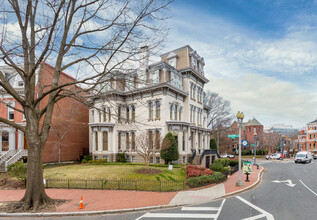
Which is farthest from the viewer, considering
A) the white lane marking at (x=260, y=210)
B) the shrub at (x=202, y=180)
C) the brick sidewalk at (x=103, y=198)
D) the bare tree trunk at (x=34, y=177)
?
the shrub at (x=202, y=180)

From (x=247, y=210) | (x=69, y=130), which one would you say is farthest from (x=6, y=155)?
(x=247, y=210)

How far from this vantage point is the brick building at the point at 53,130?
25359 mm

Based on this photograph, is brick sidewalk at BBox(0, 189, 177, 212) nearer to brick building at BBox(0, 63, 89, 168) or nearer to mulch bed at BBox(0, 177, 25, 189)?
mulch bed at BBox(0, 177, 25, 189)

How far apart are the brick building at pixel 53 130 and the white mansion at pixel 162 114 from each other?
3355 mm

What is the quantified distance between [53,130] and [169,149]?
15897mm

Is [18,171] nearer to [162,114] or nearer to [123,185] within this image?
[123,185]

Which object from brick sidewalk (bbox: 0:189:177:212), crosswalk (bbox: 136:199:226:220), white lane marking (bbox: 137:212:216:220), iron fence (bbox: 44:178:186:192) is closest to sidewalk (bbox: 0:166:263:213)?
brick sidewalk (bbox: 0:189:177:212)

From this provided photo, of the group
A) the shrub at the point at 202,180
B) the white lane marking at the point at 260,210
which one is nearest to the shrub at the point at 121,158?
the shrub at the point at 202,180

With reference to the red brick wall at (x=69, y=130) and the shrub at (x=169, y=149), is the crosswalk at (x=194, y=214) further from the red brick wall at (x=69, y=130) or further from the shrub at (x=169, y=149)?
the red brick wall at (x=69, y=130)

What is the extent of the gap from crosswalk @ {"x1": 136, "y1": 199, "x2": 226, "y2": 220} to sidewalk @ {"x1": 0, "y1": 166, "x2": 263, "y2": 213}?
875mm

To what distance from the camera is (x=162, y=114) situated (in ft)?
84.0

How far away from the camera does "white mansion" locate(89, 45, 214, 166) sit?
25.7 meters

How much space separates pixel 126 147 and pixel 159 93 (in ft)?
29.8

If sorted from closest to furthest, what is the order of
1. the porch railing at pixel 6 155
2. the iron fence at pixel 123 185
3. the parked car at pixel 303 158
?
the iron fence at pixel 123 185 → the porch railing at pixel 6 155 → the parked car at pixel 303 158
